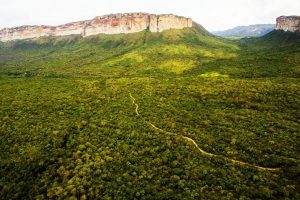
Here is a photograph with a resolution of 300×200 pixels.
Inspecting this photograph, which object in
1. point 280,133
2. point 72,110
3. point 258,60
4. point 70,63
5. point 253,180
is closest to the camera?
point 253,180

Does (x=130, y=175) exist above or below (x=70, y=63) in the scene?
below

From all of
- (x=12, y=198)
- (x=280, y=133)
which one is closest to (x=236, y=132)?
(x=280, y=133)

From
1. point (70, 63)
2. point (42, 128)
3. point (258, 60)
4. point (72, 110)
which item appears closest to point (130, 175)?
point (42, 128)

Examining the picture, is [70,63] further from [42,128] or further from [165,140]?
[165,140]

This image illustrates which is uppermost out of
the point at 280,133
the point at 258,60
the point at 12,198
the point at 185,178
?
the point at 258,60

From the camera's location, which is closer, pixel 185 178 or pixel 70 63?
pixel 185 178

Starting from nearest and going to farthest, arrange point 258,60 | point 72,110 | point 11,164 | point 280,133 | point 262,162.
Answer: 1. point 262,162
2. point 11,164
3. point 280,133
4. point 72,110
5. point 258,60
